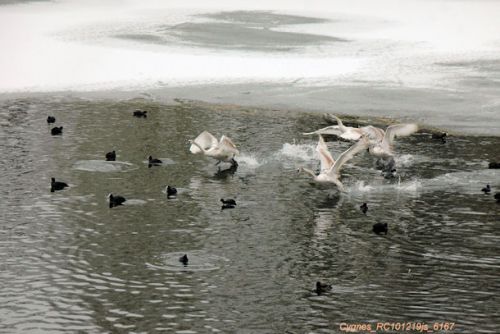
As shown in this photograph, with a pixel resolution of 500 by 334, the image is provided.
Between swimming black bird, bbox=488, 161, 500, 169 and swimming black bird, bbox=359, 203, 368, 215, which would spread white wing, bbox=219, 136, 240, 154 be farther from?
swimming black bird, bbox=488, 161, 500, 169

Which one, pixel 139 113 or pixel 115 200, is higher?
pixel 139 113

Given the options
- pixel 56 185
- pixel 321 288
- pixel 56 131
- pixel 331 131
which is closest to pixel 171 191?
pixel 56 185

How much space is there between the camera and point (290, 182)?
19.5 meters

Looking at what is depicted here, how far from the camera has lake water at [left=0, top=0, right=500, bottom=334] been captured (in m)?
13.0

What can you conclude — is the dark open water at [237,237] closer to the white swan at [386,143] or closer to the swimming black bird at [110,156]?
the swimming black bird at [110,156]

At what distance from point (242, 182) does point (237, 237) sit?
382cm

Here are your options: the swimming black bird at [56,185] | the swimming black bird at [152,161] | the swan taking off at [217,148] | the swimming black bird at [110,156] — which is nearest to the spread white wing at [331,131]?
the swan taking off at [217,148]

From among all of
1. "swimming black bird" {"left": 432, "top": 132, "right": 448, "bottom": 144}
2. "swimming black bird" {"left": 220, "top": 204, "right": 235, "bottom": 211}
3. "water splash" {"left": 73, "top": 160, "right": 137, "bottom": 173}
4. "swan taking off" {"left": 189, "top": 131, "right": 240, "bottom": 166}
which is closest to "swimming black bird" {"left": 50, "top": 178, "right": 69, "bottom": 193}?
"water splash" {"left": 73, "top": 160, "right": 137, "bottom": 173}

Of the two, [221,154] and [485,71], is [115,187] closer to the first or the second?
[221,154]

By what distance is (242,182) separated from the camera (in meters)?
19.6

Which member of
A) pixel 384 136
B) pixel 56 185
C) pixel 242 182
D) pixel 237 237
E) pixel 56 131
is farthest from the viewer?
pixel 56 131

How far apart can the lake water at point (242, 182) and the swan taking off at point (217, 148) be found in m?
0.35

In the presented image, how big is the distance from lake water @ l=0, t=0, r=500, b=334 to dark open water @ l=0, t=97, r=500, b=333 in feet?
0.16

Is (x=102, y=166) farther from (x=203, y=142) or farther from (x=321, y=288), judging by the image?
(x=321, y=288)
